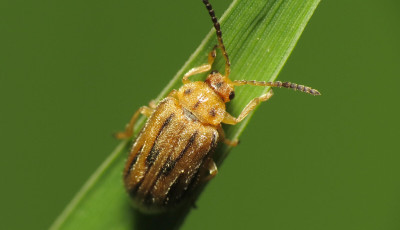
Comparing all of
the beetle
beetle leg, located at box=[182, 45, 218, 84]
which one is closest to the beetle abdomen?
the beetle

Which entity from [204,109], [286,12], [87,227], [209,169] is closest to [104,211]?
[87,227]

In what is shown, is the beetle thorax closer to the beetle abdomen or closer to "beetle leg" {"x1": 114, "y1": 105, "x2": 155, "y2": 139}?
the beetle abdomen

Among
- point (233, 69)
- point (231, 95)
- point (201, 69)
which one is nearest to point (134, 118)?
point (201, 69)

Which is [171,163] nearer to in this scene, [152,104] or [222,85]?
[152,104]

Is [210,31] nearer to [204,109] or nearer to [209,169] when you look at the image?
[204,109]

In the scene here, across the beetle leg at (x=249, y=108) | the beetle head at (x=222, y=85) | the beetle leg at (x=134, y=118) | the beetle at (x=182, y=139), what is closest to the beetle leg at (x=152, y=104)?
the beetle leg at (x=134, y=118)

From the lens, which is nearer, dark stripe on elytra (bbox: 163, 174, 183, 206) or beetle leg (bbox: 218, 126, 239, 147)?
beetle leg (bbox: 218, 126, 239, 147)

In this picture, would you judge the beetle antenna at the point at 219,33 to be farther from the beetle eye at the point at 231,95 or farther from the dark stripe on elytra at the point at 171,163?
the dark stripe on elytra at the point at 171,163
